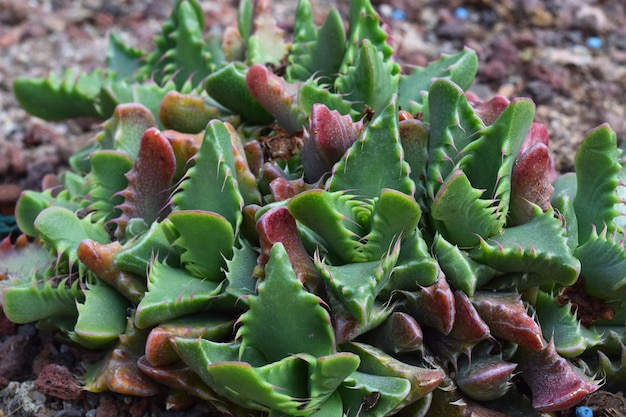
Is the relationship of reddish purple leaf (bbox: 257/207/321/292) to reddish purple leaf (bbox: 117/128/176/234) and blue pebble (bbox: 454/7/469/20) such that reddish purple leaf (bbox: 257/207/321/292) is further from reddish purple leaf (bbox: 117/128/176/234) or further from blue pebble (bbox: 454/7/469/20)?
blue pebble (bbox: 454/7/469/20)

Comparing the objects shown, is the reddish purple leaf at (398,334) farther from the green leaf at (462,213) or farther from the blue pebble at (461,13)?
the blue pebble at (461,13)

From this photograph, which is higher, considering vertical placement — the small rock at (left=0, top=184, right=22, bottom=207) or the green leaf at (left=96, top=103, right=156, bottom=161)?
the green leaf at (left=96, top=103, right=156, bottom=161)

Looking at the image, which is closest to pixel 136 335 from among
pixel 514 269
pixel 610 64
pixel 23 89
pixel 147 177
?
pixel 147 177

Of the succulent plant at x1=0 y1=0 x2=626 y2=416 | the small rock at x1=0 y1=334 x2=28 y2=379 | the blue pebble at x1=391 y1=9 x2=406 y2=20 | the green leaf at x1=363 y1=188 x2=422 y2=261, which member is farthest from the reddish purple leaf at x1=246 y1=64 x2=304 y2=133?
the blue pebble at x1=391 y1=9 x2=406 y2=20

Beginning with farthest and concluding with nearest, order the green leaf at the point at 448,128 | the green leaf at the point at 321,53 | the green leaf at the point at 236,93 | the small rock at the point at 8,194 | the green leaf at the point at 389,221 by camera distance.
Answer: the small rock at the point at 8,194 → the green leaf at the point at 321,53 → the green leaf at the point at 236,93 → the green leaf at the point at 448,128 → the green leaf at the point at 389,221

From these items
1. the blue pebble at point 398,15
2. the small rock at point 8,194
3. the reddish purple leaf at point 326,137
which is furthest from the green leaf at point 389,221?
the blue pebble at point 398,15

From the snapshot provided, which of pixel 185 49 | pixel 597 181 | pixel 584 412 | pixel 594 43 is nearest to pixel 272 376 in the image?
pixel 584 412

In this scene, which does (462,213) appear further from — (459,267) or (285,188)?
(285,188)

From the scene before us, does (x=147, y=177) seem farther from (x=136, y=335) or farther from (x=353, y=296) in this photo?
(x=353, y=296)
